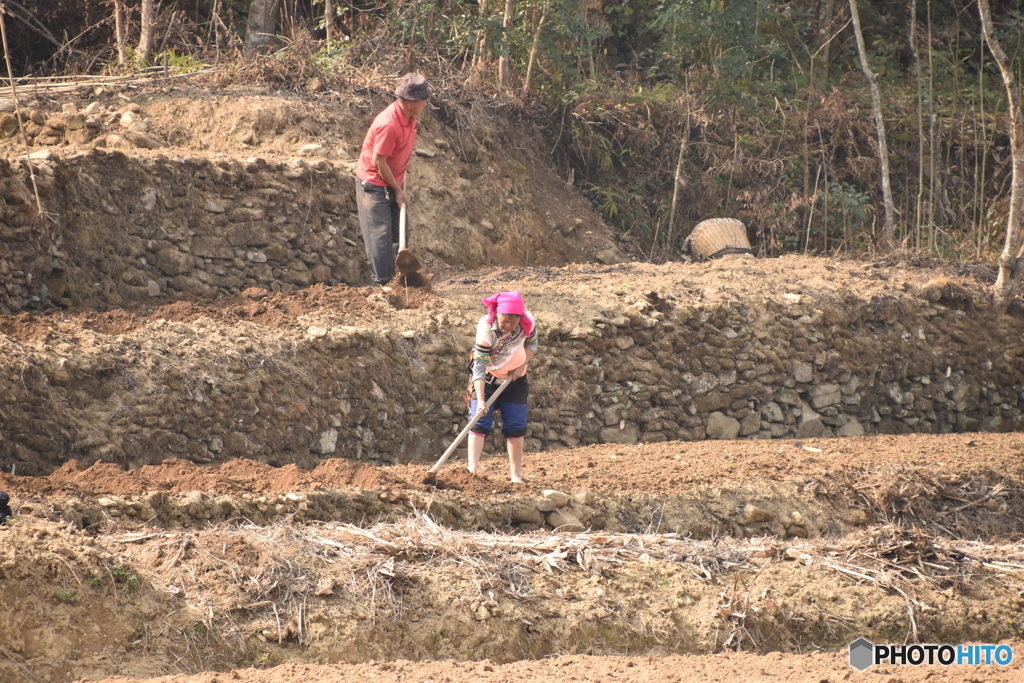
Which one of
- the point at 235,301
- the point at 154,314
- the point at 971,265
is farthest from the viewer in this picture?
the point at 971,265

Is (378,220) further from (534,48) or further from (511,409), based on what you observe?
(534,48)

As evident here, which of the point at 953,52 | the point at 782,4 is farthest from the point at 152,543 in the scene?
the point at 953,52

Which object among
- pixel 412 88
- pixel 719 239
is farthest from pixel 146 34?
pixel 719 239

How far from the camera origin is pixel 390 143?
6.65 metres

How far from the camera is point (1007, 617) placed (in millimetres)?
4672

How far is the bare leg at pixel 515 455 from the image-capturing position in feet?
17.4

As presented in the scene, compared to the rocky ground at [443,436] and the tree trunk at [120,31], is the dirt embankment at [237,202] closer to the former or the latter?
the rocky ground at [443,436]

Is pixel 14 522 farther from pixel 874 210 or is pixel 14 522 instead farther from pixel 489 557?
pixel 874 210

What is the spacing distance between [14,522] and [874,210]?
10031 mm

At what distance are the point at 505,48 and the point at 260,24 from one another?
277 centimetres

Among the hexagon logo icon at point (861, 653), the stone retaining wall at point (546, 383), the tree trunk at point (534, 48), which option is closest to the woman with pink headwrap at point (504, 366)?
the stone retaining wall at point (546, 383)

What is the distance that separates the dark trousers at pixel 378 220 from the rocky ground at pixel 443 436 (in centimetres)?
40

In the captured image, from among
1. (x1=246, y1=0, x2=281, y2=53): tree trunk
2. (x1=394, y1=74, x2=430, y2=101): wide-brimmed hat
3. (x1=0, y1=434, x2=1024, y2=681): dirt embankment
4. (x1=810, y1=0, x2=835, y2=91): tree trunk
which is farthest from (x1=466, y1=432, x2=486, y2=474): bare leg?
(x1=810, y1=0, x2=835, y2=91): tree trunk

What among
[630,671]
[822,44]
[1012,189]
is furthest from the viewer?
[822,44]
